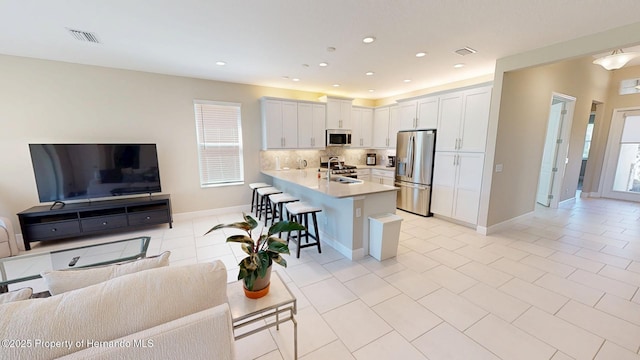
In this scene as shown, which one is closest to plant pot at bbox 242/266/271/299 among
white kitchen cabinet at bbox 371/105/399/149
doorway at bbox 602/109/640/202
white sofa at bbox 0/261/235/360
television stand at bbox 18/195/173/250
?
white sofa at bbox 0/261/235/360

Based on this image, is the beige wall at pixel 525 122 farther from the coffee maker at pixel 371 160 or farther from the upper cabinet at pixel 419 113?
the coffee maker at pixel 371 160

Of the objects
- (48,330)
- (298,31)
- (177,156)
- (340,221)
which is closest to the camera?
(48,330)

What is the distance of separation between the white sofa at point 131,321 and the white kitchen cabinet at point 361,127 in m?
5.48

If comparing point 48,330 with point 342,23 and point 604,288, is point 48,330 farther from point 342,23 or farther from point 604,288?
point 604,288

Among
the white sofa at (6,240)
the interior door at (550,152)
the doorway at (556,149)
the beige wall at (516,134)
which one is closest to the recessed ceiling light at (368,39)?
the beige wall at (516,134)

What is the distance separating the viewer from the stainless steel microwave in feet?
19.0

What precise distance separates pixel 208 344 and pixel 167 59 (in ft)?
12.9

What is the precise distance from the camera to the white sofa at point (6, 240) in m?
3.07

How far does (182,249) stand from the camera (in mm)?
3459

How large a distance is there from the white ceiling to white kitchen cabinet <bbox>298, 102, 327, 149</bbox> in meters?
1.41

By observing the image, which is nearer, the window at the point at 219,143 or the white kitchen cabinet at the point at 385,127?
the window at the point at 219,143

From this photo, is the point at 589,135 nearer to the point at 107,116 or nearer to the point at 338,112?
the point at 338,112

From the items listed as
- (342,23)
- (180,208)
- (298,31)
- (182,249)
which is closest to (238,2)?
(298,31)

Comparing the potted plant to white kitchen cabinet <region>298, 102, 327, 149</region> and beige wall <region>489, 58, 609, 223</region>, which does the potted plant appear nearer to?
beige wall <region>489, 58, 609, 223</region>
